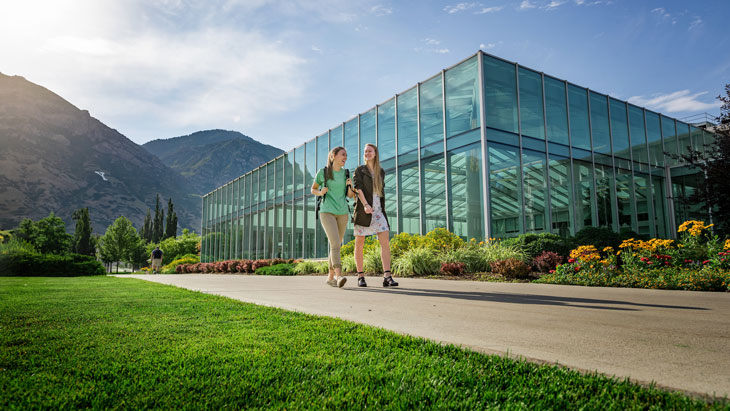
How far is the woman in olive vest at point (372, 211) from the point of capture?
5.70m

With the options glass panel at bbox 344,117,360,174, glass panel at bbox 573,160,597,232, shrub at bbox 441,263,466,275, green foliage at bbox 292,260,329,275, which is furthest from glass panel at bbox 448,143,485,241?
glass panel at bbox 344,117,360,174

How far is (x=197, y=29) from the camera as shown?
9906 millimetres

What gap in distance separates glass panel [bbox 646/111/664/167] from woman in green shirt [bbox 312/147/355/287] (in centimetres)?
1646

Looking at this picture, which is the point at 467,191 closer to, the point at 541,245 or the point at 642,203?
the point at 541,245

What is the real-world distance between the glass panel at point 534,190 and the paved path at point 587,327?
7814 millimetres

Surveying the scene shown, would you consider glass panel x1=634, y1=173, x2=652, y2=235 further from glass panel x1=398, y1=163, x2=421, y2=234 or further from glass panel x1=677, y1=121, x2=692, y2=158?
glass panel x1=398, y1=163, x2=421, y2=234

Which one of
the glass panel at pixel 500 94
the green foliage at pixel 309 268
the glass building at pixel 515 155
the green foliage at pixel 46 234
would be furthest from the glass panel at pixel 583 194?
the green foliage at pixel 46 234

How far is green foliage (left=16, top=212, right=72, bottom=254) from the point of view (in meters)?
50.9

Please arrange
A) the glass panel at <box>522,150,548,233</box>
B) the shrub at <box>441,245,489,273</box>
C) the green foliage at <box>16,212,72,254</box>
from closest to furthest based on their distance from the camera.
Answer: the shrub at <box>441,245,489,273</box>, the glass panel at <box>522,150,548,233</box>, the green foliage at <box>16,212,72,254</box>

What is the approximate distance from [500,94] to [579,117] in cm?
404

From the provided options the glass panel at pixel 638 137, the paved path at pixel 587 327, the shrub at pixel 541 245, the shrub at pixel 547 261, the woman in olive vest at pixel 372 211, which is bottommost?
the paved path at pixel 587 327

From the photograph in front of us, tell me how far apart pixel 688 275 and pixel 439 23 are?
6.15m

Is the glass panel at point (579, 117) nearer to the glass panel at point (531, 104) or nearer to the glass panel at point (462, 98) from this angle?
the glass panel at point (531, 104)

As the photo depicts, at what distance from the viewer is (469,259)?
8469mm
